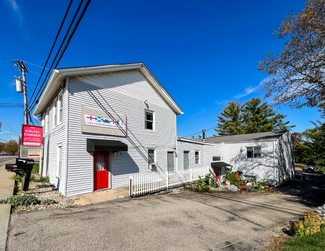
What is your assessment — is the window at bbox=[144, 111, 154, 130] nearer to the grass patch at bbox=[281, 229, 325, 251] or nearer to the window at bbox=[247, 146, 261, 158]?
the grass patch at bbox=[281, 229, 325, 251]

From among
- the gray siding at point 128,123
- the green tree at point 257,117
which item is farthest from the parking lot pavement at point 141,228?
the green tree at point 257,117

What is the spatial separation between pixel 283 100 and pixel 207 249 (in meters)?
10.6

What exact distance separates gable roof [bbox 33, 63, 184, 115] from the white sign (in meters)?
2.24

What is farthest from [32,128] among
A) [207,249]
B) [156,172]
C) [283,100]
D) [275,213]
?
[283,100]

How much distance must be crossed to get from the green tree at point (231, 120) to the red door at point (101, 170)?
113 ft

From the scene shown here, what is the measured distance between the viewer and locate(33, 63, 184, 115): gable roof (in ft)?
28.3

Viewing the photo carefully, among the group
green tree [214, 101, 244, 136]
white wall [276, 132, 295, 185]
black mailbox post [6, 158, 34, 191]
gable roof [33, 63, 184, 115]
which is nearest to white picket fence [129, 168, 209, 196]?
black mailbox post [6, 158, 34, 191]

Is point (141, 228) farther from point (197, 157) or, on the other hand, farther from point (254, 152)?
point (254, 152)

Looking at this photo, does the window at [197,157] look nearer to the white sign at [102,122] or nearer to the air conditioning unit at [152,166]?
the air conditioning unit at [152,166]

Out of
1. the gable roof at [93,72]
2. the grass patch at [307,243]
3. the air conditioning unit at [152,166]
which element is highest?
the gable roof at [93,72]

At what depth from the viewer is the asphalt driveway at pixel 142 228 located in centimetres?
418

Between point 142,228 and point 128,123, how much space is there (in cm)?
698

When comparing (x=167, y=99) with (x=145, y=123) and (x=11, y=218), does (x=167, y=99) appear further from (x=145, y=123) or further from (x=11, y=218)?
(x=11, y=218)

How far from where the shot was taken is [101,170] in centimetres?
960
